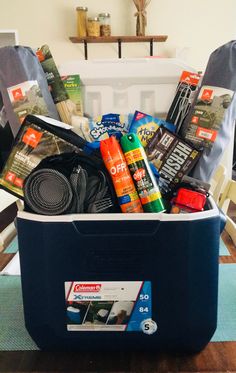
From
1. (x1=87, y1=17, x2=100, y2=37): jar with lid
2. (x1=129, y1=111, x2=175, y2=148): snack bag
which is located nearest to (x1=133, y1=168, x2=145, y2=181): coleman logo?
(x1=129, y1=111, x2=175, y2=148): snack bag

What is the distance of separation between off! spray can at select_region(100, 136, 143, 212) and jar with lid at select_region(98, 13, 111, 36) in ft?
7.97

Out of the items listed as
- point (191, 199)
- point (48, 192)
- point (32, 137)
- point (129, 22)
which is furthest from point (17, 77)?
point (129, 22)

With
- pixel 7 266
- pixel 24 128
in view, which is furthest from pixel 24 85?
pixel 7 266

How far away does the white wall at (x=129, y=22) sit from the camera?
2682 mm

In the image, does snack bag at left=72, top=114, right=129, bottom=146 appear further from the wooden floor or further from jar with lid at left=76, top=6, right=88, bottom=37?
jar with lid at left=76, top=6, right=88, bottom=37

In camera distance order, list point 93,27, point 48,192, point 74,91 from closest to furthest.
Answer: point 48,192 → point 74,91 → point 93,27

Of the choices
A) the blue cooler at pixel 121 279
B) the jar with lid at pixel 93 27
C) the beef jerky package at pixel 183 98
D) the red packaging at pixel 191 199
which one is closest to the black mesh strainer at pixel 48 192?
the blue cooler at pixel 121 279

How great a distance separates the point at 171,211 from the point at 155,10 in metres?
2.57

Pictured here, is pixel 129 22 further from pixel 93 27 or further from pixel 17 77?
pixel 17 77

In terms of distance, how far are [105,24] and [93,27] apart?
100 millimetres

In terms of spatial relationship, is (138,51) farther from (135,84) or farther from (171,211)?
(171,211)

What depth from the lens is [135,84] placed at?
0.71m

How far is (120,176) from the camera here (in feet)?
1.63

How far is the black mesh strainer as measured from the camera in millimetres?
472
